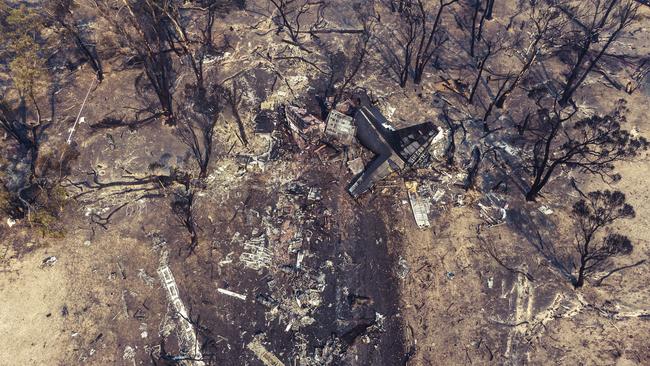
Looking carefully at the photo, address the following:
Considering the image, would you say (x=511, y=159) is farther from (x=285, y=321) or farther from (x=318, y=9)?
(x=318, y=9)

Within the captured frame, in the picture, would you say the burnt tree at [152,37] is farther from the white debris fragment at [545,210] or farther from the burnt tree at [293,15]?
the white debris fragment at [545,210]

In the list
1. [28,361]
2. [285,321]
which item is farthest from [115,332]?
[285,321]

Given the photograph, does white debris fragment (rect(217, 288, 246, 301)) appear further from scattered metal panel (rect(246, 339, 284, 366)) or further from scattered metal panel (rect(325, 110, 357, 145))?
scattered metal panel (rect(325, 110, 357, 145))

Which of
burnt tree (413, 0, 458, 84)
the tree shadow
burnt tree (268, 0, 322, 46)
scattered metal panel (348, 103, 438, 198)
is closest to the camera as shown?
the tree shadow

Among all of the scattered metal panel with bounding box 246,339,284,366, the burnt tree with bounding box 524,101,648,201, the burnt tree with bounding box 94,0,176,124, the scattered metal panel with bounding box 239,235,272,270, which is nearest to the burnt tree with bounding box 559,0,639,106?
the burnt tree with bounding box 524,101,648,201

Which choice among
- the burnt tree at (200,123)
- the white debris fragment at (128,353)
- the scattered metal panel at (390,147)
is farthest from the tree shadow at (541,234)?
the white debris fragment at (128,353)

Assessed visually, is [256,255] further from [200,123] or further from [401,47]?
[401,47]
